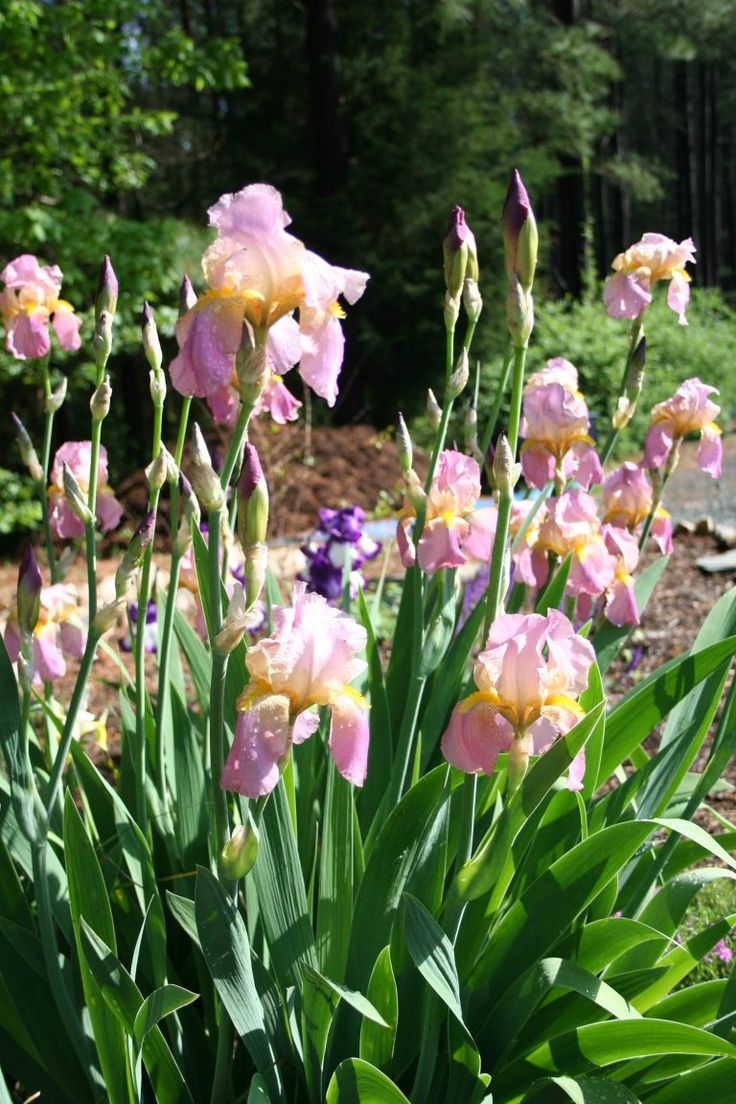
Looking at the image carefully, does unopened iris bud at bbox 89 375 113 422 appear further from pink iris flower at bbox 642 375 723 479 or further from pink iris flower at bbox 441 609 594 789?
pink iris flower at bbox 642 375 723 479

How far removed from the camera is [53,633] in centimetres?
169

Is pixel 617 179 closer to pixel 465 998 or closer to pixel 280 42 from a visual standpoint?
pixel 280 42

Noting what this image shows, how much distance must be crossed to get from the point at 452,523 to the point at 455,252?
40 cm

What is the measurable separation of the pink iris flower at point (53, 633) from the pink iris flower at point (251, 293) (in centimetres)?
74

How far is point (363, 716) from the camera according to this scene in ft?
3.26

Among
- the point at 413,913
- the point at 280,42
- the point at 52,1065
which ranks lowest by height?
the point at 52,1065

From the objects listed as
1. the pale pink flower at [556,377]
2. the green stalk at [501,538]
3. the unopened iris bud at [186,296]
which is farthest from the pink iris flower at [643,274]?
the unopened iris bud at [186,296]

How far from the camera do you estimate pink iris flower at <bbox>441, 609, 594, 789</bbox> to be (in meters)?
1.03

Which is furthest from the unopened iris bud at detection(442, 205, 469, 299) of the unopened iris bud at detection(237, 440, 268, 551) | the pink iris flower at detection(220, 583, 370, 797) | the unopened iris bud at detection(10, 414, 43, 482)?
the unopened iris bud at detection(10, 414, 43, 482)

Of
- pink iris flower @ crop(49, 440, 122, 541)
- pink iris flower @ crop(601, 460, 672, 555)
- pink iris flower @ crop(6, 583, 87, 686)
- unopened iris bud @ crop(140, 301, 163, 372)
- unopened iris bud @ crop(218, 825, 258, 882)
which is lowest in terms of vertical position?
unopened iris bud @ crop(218, 825, 258, 882)

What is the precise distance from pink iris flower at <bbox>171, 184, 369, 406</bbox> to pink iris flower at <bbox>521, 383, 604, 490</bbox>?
721 millimetres

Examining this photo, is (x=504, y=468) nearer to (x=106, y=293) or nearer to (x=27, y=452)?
(x=106, y=293)

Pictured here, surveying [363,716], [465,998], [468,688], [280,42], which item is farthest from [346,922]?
[280,42]

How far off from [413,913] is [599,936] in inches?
13.2
